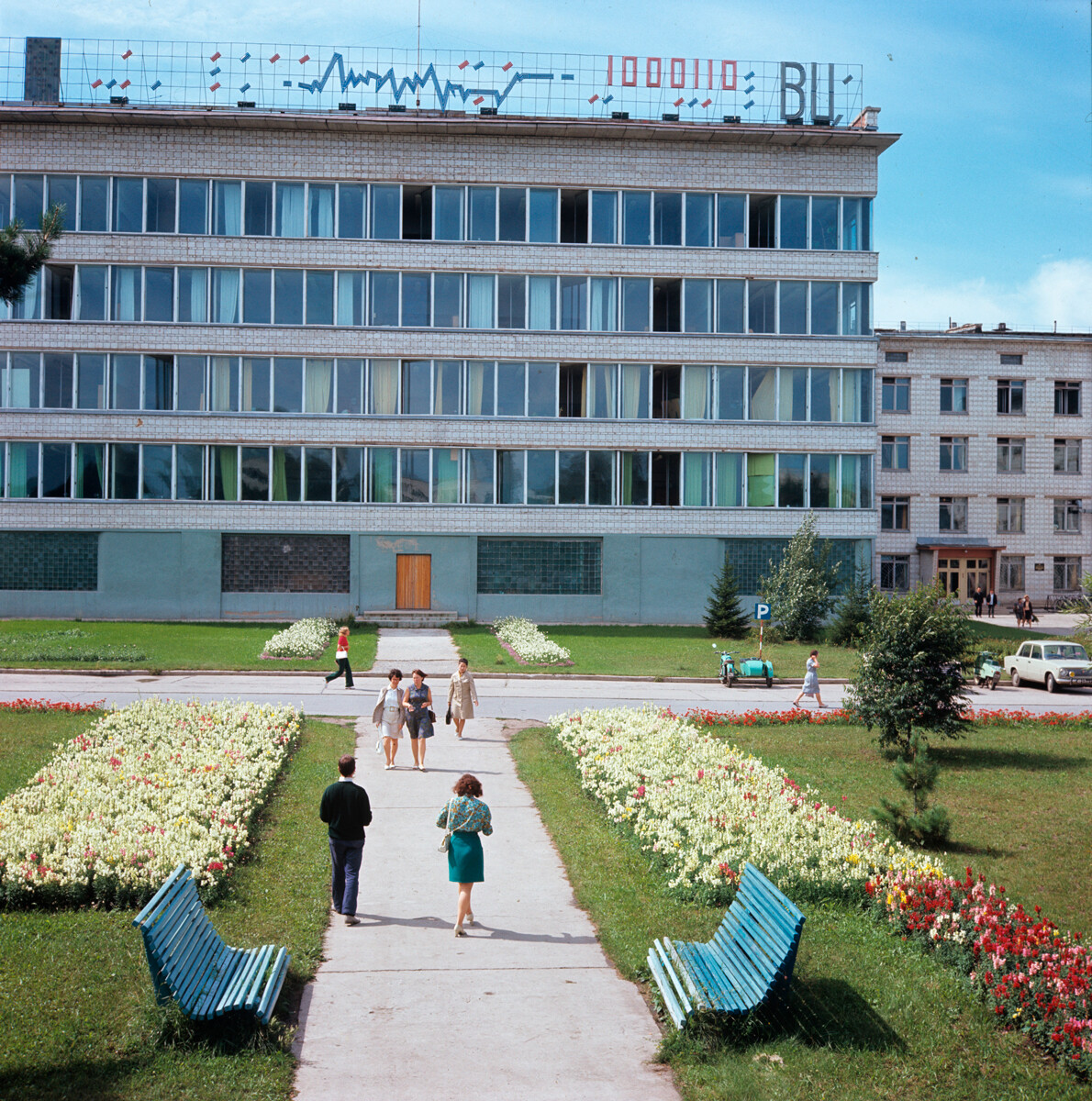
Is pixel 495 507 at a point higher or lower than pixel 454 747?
higher

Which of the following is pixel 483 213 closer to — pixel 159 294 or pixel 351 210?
pixel 351 210

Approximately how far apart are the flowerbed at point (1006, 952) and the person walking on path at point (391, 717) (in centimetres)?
827

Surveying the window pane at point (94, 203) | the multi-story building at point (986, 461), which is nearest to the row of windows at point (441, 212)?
the window pane at point (94, 203)

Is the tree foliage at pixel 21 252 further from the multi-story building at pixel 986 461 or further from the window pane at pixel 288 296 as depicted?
the multi-story building at pixel 986 461

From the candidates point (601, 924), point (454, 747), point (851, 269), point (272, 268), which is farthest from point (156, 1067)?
point (851, 269)

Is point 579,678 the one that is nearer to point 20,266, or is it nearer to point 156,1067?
point 20,266

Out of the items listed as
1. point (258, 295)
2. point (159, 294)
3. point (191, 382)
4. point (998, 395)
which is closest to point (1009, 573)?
point (998, 395)

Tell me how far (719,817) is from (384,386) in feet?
115


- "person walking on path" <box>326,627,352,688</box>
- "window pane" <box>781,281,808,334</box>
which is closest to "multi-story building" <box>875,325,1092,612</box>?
"window pane" <box>781,281,808,334</box>

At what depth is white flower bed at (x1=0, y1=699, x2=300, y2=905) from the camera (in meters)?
9.60

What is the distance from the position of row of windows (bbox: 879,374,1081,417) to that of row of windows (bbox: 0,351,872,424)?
16569 millimetres

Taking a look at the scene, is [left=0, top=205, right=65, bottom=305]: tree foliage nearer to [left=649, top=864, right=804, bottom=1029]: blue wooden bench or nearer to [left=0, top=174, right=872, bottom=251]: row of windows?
[left=649, top=864, right=804, bottom=1029]: blue wooden bench

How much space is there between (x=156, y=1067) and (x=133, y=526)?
39.7 metres

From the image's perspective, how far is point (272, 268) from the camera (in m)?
43.7
